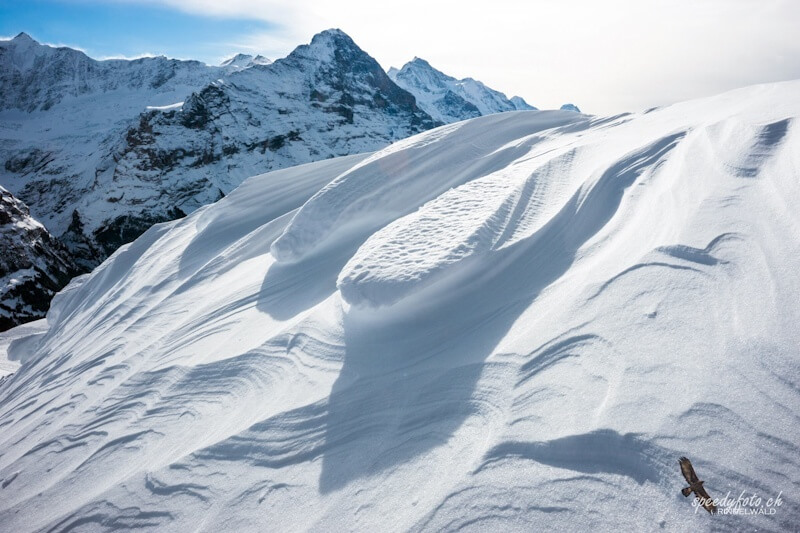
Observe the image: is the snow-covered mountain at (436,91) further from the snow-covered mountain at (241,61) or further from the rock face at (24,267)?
the rock face at (24,267)

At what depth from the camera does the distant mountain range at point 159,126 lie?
199 feet

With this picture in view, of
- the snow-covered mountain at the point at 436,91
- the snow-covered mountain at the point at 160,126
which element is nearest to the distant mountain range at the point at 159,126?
the snow-covered mountain at the point at 160,126

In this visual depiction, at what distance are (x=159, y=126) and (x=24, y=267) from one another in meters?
52.0

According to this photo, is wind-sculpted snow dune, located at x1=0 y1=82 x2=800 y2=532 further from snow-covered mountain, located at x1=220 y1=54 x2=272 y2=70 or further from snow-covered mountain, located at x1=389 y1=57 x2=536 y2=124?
snow-covered mountain, located at x1=389 y1=57 x2=536 y2=124

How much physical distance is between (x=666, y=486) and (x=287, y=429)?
1.68m

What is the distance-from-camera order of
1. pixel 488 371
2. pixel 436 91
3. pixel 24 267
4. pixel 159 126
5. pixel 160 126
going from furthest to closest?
pixel 436 91
pixel 160 126
pixel 159 126
pixel 24 267
pixel 488 371

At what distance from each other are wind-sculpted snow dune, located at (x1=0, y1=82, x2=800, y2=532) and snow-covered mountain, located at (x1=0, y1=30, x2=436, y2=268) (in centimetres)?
6383

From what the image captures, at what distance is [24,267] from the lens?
949 inches

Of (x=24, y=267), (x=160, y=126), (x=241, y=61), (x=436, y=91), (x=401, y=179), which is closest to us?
(x=401, y=179)

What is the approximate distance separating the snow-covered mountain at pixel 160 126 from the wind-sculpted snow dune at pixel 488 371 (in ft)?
209

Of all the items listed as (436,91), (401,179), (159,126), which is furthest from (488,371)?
(436,91)

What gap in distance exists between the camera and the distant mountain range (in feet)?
199

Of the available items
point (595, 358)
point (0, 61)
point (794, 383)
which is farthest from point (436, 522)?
point (0, 61)

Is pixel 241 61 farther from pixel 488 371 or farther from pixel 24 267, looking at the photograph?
pixel 488 371
